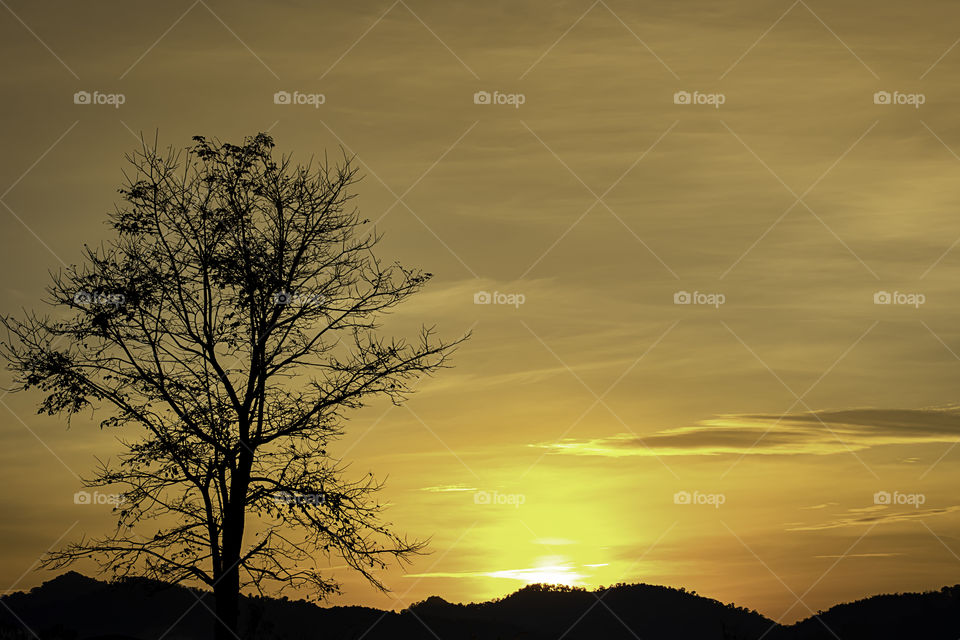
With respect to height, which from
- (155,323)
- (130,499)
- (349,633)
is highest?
(155,323)

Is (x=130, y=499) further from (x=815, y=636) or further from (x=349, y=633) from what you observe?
(x=815, y=636)

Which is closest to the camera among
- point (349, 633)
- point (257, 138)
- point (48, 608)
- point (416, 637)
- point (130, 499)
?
point (349, 633)

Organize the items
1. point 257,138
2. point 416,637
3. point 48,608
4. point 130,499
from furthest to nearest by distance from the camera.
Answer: point 48,608 < point 416,637 < point 257,138 < point 130,499

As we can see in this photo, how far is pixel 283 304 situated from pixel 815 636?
2020cm

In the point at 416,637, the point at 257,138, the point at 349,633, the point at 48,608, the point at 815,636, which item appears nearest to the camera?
the point at 349,633

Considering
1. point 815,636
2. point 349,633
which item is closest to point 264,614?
point 349,633

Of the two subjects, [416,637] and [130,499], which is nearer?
[130,499]

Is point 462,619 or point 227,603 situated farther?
point 462,619

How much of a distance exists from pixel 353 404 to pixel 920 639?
127ft

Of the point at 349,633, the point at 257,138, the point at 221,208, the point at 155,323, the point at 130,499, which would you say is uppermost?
the point at 257,138

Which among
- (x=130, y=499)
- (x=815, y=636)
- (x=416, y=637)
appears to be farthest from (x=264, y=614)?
(x=416, y=637)

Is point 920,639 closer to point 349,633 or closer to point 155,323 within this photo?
point 349,633

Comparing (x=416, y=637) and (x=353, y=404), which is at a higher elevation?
(x=353, y=404)

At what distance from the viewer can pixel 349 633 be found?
19.6 metres
